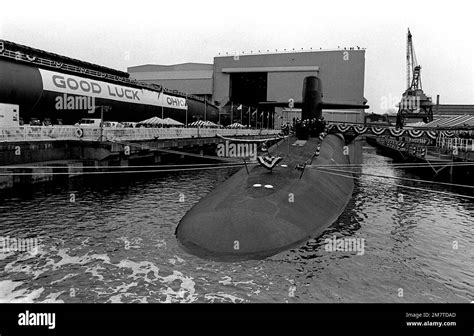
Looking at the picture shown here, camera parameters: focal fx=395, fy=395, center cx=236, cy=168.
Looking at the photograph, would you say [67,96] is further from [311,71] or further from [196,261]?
[311,71]

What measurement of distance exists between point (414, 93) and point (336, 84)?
4034cm

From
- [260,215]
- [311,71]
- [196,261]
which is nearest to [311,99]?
[260,215]

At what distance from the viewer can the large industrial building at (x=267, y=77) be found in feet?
296

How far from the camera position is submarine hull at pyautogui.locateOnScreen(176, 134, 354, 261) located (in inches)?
508

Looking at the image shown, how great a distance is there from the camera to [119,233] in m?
17.1

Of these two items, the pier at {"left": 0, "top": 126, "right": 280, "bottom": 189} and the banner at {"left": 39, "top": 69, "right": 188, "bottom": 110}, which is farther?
the banner at {"left": 39, "top": 69, "right": 188, "bottom": 110}

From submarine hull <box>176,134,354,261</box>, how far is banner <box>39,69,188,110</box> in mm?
28381

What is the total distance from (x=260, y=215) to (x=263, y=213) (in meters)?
0.21

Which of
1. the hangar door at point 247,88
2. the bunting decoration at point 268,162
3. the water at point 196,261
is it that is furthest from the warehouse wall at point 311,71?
the bunting decoration at point 268,162

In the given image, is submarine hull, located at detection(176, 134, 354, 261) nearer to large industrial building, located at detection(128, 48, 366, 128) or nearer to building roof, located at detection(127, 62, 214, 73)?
large industrial building, located at detection(128, 48, 366, 128)

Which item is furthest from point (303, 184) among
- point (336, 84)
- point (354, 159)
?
point (336, 84)

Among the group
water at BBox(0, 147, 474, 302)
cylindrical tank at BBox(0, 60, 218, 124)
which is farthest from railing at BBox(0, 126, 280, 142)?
cylindrical tank at BBox(0, 60, 218, 124)

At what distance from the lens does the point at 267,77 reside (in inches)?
3856
